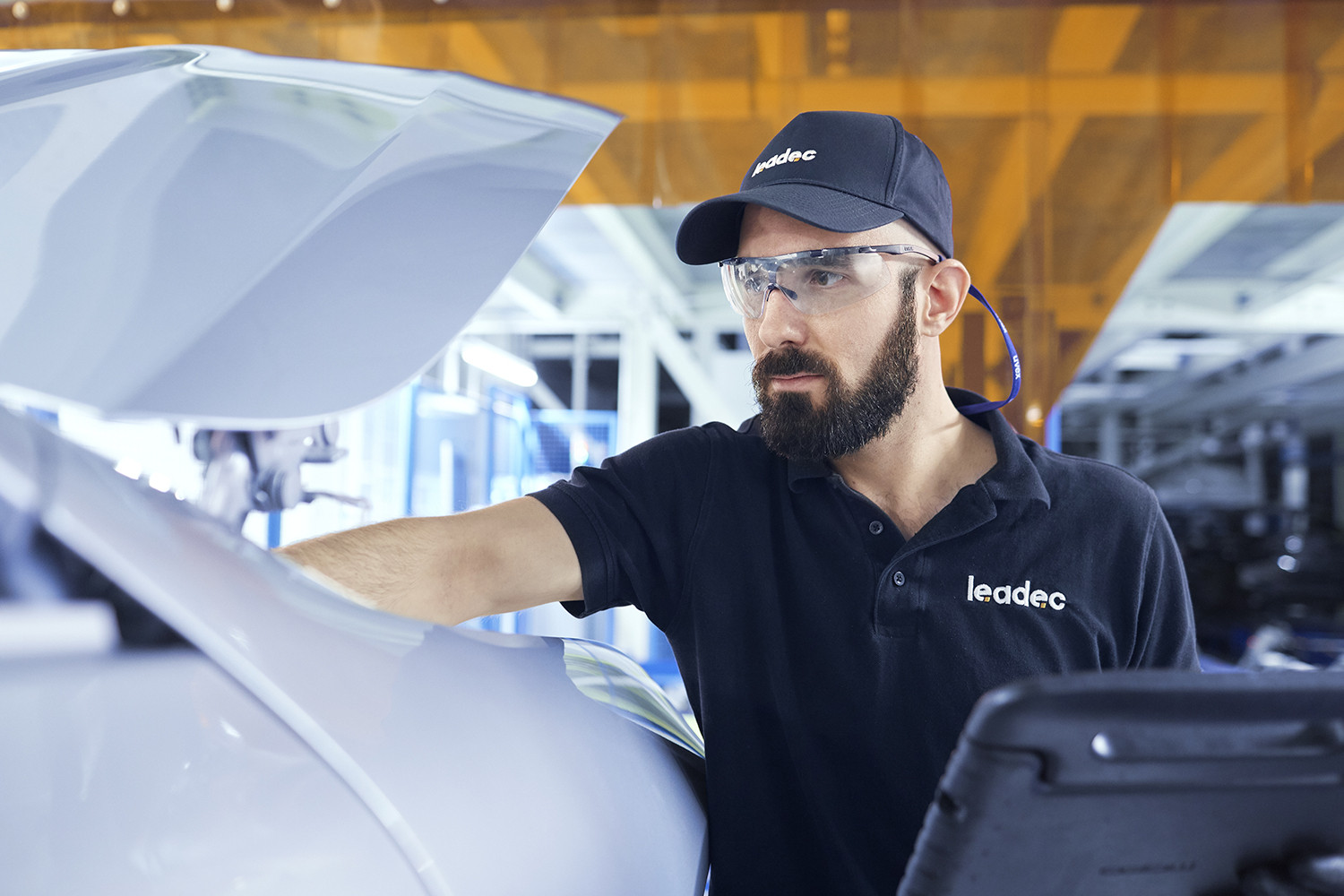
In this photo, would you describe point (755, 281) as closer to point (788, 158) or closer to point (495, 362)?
point (788, 158)

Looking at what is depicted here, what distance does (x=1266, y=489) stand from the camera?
20.5m

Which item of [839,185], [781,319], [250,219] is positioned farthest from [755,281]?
[250,219]

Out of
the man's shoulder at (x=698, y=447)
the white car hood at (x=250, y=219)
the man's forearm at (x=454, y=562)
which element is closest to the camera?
the white car hood at (x=250, y=219)

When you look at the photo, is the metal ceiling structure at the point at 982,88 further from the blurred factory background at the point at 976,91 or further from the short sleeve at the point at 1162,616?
the short sleeve at the point at 1162,616

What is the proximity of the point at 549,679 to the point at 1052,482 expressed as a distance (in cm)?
95

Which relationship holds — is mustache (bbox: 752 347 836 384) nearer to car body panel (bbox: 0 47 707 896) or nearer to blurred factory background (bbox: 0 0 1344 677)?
car body panel (bbox: 0 47 707 896)

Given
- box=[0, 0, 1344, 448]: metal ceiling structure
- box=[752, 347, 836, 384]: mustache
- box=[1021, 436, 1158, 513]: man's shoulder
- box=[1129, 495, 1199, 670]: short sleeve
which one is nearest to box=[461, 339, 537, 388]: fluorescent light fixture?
box=[0, 0, 1344, 448]: metal ceiling structure

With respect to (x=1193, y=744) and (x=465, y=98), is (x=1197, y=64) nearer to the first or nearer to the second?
(x=465, y=98)

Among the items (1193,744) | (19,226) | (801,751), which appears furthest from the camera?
(801,751)

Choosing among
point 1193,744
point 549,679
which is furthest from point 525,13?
point 1193,744

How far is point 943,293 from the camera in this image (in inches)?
60.7

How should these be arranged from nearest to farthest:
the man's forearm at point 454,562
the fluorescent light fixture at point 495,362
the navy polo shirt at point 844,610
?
the man's forearm at point 454,562, the navy polo shirt at point 844,610, the fluorescent light fixture at point 495,362

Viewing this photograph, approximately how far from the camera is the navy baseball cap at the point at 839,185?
1.36m

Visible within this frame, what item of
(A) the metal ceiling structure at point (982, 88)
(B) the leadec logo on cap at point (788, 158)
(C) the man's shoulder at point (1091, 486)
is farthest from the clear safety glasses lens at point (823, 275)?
(A) the metal ceiling structure at point (982, 88)
